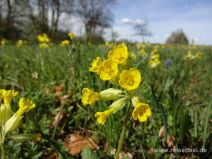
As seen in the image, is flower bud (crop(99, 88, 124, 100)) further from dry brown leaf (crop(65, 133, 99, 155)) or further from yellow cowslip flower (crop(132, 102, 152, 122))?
dry brown leaf (crop(65, 133, 99, 155))

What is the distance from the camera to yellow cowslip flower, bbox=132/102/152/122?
1.22 metres

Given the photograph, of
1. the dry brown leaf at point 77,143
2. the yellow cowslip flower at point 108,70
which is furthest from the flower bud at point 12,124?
the dry brown leaf at point 77,143

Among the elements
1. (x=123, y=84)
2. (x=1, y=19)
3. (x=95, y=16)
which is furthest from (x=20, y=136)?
(x=95, y=16)

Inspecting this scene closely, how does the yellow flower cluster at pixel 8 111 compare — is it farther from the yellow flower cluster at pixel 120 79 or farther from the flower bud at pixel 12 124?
the yellow flower cluster at pixel 120 79

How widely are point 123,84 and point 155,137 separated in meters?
0.92

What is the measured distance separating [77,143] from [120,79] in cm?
104

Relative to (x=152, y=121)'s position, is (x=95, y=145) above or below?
below

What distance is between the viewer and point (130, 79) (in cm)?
127

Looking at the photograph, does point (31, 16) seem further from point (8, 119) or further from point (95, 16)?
point (8, 119)

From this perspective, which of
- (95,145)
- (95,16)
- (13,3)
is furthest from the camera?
(95,16)

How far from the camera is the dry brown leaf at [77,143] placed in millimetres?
2090

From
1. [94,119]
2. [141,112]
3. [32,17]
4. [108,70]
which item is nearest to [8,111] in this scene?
[108,70]

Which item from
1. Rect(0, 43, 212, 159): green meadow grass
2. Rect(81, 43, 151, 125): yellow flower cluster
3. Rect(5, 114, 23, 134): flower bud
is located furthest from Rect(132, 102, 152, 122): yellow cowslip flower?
Rect(5, 114, 23, 134): flower bud

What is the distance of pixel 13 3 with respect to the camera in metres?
34.5
